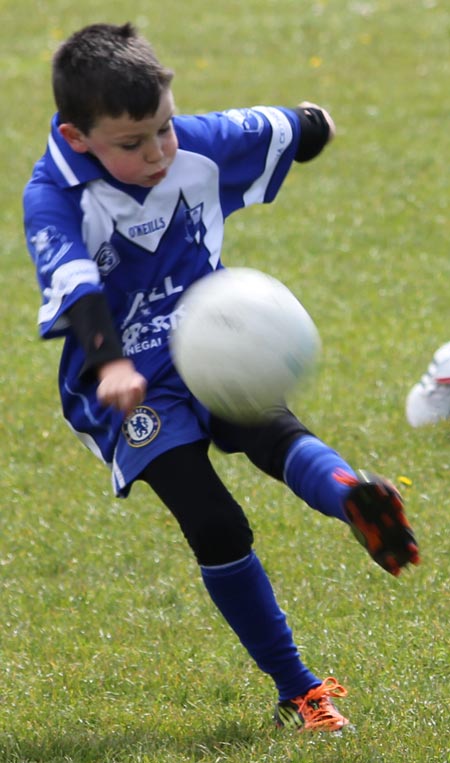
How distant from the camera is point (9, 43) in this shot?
1675 centimetres

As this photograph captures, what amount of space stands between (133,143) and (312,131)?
849 millimetres

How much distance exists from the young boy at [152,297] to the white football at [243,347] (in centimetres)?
20

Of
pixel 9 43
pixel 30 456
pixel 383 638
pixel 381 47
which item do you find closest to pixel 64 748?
pixel 383 638

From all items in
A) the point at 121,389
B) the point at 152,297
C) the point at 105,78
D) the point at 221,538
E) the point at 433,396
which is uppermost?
the point at 105,78

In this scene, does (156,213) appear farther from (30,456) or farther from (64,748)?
(30,456)

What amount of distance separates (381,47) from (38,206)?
11557 millimetres

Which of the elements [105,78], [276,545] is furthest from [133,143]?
[276,545]

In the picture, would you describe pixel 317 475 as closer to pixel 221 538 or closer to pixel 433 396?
pixel 221 538

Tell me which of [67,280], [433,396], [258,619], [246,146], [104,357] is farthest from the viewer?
[433,396]

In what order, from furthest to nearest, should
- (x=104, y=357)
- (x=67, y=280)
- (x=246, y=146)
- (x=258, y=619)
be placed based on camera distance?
(x=246, y=146) → (x=258, y=619) → (x=67, y=280) → (x=104, y=357)

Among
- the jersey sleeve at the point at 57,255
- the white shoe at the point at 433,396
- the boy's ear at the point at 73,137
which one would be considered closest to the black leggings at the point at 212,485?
the jersey sleeve at the point at 57,255

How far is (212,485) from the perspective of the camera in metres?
3.76

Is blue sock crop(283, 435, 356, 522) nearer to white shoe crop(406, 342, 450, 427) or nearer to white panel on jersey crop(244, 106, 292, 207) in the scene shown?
white panel on jersey crop(244, 106, 292, 207)

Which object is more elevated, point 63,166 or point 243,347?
point 63,166
